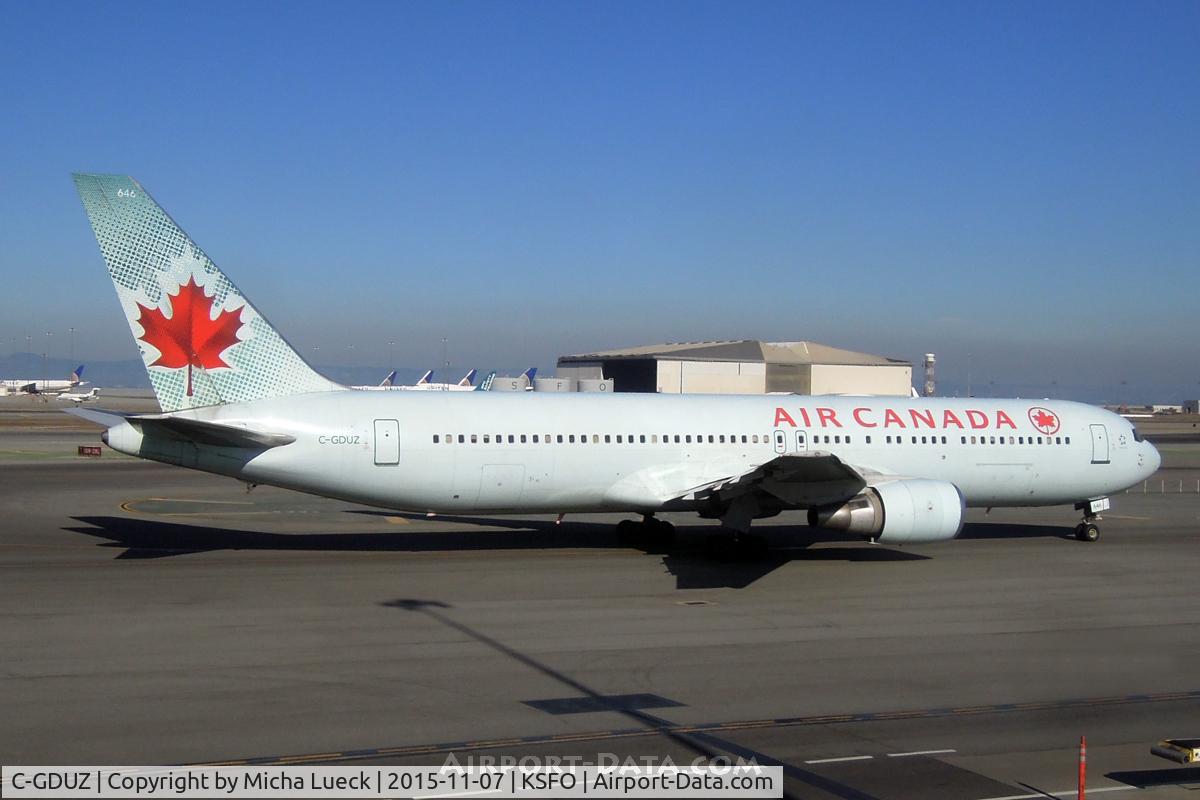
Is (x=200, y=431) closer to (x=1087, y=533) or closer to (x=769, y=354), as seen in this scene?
(x=1087, y=533)

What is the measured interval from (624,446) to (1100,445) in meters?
12.8

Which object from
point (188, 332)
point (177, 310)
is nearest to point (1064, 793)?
point (188, 332)

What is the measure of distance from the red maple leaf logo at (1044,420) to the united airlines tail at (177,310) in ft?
58.9

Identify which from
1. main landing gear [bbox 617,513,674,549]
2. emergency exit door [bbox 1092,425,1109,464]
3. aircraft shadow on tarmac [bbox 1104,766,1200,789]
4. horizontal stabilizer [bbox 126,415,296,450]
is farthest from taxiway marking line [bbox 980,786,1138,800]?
emergency exit door [bbox 1092,425,1109,464]

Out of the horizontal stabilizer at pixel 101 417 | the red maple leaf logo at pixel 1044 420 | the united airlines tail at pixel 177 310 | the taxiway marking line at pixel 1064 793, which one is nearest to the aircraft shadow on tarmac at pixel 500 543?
the horizontal stabilizer at pixel 101 417

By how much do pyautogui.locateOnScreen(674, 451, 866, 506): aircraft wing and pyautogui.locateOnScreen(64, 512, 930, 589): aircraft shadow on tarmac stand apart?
161 centimetres

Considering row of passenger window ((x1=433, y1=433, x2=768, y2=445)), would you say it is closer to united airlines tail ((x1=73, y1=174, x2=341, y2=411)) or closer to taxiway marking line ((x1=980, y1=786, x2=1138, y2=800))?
united airlines tail ((x1=73, y1=174, x2=341, y2=411))

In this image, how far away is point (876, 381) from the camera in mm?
70812

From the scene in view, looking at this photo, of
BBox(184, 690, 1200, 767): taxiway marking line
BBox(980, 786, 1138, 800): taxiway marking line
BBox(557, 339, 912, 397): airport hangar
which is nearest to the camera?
BBox(980, 786, 1138, 800): taxiway marking line

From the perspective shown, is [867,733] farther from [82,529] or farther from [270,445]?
[82,529]

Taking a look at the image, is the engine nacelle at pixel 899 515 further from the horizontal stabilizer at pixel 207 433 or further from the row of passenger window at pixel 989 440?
the horizontal stabilizer at pixel 207 433

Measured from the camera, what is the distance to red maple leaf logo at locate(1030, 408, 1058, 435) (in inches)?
1110

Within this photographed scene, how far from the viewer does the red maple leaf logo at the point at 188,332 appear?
22128 mm

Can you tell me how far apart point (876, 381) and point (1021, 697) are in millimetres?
59068
